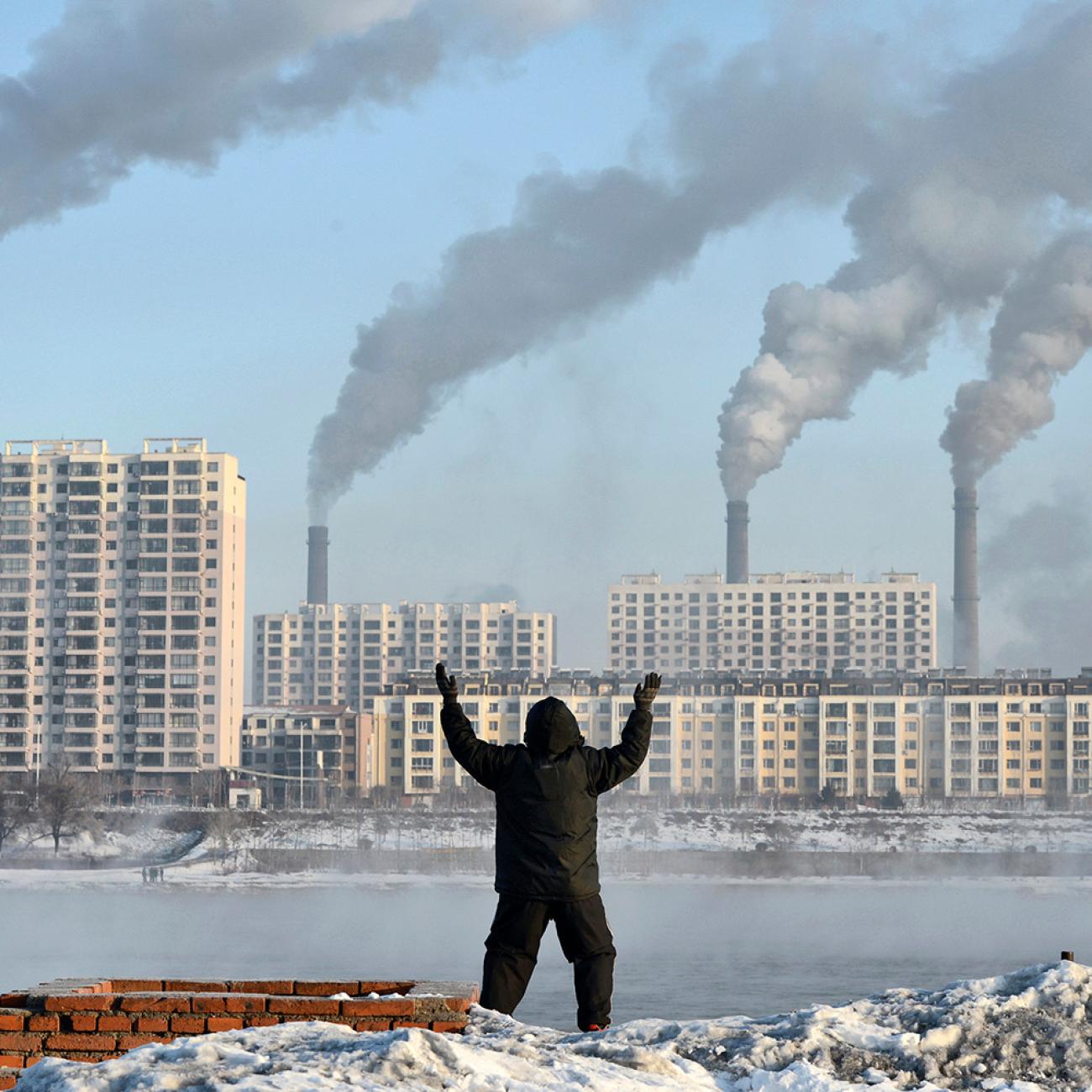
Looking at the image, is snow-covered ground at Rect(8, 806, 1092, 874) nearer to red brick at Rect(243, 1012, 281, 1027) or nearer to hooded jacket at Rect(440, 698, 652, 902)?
hooded jacket at Rect(440, 698, 652, 902)

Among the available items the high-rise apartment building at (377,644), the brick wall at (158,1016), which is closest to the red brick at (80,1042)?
the brick wall at (158,1016)

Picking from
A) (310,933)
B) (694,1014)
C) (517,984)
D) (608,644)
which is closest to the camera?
(517,984)

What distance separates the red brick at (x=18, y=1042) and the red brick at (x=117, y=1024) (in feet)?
0.64

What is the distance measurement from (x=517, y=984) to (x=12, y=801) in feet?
208

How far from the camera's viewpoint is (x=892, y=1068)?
16.5ft

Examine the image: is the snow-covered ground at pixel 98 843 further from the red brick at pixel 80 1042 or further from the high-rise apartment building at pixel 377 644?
the high-rise apartment building at pixel 377 644

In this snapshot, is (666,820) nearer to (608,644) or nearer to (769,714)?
(769,714)

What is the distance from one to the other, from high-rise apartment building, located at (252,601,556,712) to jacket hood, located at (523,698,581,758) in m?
128

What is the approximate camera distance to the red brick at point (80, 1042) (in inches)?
213

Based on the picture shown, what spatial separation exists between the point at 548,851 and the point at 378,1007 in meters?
1.06

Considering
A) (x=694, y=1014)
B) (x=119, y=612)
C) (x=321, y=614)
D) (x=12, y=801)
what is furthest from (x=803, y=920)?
(x=321, y=614)

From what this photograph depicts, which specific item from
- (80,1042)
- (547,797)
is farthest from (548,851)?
(80,1042)

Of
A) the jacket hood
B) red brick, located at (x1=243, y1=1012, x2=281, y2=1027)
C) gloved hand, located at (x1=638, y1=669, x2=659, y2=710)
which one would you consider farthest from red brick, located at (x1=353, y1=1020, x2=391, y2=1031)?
gloved hand, located at (x1=638, y1=669, x2=659, y2=710)

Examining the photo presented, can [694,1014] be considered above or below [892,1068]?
below
